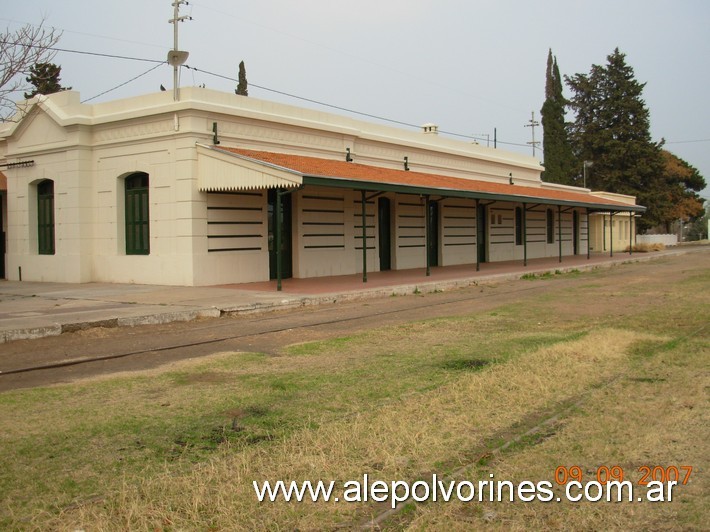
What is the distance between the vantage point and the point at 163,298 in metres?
16.4

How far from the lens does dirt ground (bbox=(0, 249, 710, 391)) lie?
30.2ft

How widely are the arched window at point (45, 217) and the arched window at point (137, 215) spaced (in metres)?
3.51

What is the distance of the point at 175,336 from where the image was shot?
38.3ft

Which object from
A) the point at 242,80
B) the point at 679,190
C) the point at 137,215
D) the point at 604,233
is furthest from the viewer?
the point at 679,190

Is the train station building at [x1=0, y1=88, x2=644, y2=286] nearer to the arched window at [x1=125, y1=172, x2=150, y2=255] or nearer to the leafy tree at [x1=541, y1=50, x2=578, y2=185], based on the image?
the arched window at [x1=125, y1=172, x2=150, y2=255]

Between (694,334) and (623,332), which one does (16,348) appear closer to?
(623,332)

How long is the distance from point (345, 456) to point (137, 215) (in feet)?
59.5

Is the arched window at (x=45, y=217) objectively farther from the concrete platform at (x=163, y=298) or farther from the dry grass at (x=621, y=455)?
the dry grass at (x=621, y=455)

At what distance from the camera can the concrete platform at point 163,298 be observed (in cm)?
1266

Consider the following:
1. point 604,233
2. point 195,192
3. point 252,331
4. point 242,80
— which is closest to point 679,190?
point 604,233

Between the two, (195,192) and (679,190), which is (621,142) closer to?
(679,190)

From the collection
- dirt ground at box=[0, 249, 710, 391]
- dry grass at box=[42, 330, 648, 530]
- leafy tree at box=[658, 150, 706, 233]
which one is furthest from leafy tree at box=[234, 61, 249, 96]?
dry grass at box=[42, 330, 648, 530]

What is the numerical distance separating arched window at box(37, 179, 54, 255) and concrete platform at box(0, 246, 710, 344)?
1.51 metres

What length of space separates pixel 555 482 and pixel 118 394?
4.62 m
